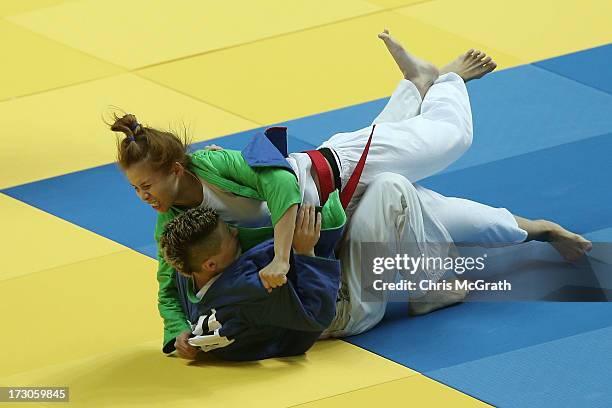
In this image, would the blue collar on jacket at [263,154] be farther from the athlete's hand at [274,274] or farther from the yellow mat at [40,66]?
the yellow mat at [40,66]

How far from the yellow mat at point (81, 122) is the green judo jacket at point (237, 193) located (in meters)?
2.87

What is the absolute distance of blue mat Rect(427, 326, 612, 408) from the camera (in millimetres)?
7125

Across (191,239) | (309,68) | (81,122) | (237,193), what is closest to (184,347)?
(191,239)

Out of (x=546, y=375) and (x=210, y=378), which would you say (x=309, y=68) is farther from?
(x=546, y=375)

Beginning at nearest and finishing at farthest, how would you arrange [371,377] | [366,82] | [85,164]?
[371,377]
[85,164]
[366,82]

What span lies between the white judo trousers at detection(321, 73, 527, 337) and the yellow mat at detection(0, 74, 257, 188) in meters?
2.38

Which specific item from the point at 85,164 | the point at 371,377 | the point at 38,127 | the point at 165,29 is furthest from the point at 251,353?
the point at 165,29

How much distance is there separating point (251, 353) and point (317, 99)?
385cm

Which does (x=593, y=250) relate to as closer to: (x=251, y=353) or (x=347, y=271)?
(x=347, y=271)

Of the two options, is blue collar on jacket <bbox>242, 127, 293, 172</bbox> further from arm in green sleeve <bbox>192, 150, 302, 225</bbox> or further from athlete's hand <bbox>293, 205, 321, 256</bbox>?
athlete's hand <bbox>293, 205, 321, 256</bbox>

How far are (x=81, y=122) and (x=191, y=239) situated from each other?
13.1 feet

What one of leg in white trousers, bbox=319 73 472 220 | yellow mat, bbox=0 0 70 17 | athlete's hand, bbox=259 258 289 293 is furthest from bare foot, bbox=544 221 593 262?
yellow mat, bbox=0 0 70 17

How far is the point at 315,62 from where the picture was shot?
464 inches

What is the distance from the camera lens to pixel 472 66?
9.08 m
